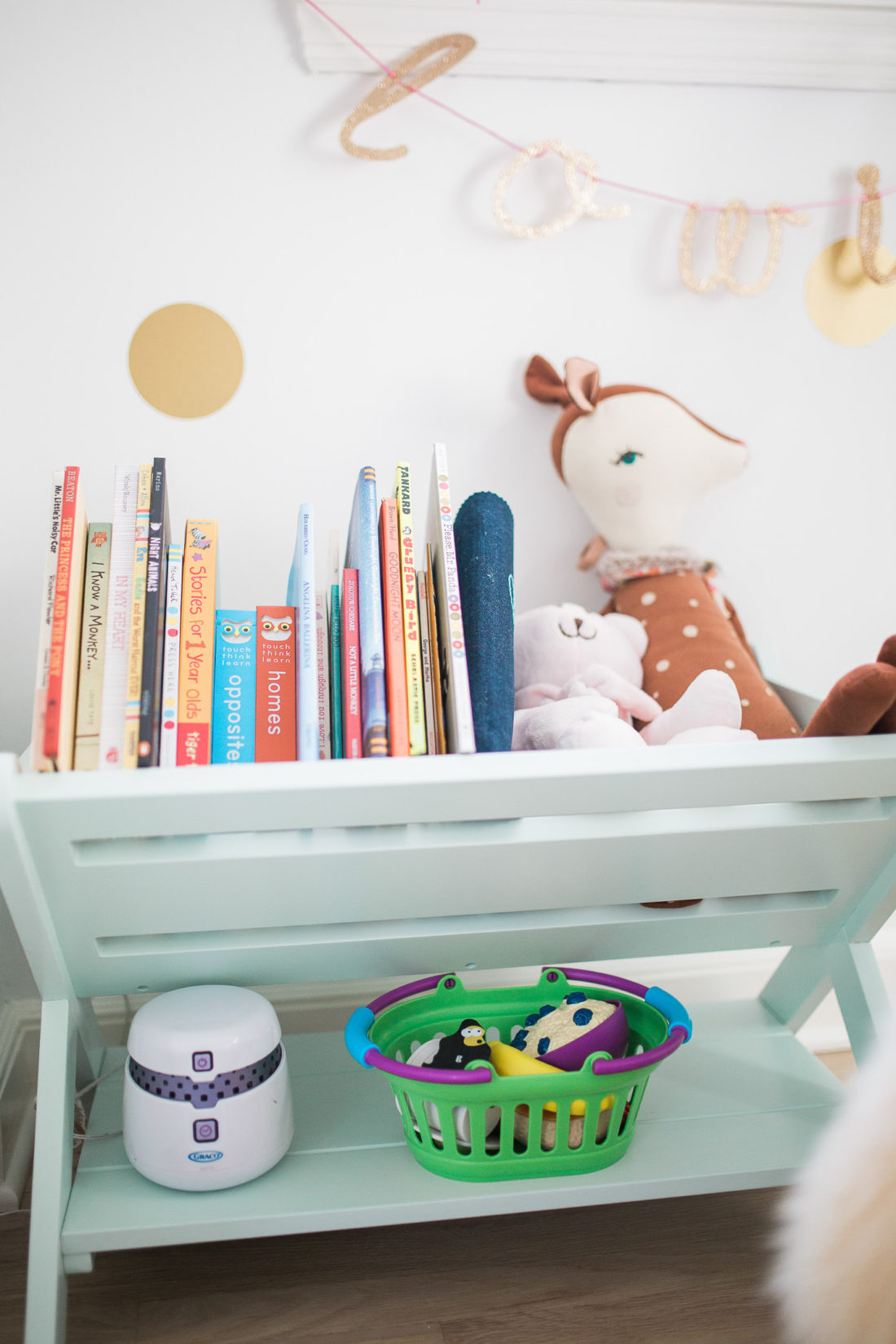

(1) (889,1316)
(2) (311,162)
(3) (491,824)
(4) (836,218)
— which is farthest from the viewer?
(4) (836,218)

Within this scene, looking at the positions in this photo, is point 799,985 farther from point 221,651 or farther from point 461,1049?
point 221,651

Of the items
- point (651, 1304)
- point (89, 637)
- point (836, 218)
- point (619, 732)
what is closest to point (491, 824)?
point (619, 732)

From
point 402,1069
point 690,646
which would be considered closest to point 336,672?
point 402,1069

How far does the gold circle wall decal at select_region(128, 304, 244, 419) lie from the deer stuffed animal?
1.32 ft

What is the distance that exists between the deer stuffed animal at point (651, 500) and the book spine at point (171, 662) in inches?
22.6

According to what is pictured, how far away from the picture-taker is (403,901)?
0.86m

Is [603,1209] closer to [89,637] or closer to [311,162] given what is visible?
[89,637]

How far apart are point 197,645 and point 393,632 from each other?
18cm

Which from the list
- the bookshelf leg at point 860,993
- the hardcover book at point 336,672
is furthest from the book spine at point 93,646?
the bookshelf leg at point 860,993

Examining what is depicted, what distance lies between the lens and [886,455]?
1357mm

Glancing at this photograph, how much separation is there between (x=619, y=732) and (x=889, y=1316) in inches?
19.6

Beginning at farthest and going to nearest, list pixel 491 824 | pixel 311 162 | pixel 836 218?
1. pixel 836 218
2. pixel 311 162
3. pixel 491 824

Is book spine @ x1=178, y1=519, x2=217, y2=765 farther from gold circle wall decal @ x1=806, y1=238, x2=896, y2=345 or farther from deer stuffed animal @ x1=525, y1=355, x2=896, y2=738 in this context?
gold circle wall decal @ x1=806, y1=238, x2=896, y2=345

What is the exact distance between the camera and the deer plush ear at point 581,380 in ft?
3.86
